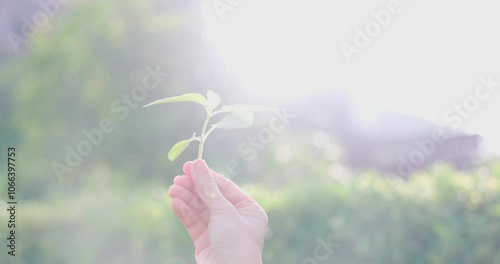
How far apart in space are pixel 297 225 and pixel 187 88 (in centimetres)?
375

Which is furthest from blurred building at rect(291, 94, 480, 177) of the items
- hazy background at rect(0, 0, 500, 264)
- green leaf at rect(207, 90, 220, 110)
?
green leaf at rect(207, 90, 220, 110)

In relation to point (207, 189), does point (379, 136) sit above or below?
above

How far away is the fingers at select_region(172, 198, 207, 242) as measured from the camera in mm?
1111

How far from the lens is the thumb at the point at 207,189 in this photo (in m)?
1.07

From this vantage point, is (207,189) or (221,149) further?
(221,149)

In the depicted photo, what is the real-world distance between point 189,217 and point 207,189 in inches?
3.4

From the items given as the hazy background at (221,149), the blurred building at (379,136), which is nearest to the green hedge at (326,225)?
the hazy background at (221,149)

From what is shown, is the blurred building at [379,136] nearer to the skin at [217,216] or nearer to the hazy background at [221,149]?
the hazy background at [221,149]

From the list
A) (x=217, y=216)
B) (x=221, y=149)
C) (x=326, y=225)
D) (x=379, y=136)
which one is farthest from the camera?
(x=379, y=136)

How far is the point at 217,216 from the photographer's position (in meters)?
1.07

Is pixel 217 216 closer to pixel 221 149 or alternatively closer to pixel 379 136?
pixel 221 149

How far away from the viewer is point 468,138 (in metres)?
8.15

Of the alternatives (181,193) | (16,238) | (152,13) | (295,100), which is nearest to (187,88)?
(152,13)

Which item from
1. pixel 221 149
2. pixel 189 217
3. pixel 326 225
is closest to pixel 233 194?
pixel 189 217
